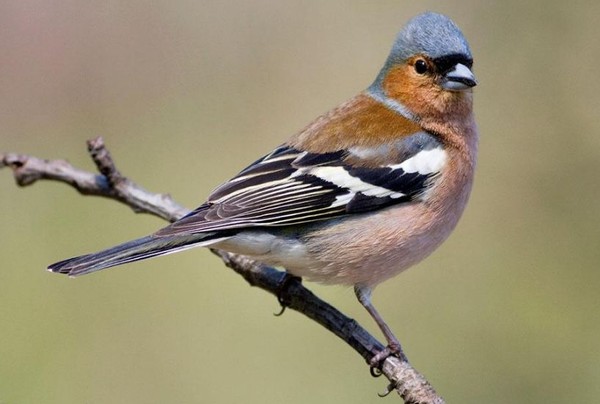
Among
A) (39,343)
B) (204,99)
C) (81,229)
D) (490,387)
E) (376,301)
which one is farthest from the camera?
(204,99)

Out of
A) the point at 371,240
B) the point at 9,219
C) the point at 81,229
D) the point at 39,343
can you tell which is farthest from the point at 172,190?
the point at 371,240

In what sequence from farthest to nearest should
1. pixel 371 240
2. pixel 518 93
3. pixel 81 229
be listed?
pixel 518 93 → pixel 81 229 → pixel 371 240

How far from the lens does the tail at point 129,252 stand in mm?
3230

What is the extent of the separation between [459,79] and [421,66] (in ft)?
0.76

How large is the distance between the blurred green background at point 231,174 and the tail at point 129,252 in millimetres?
1657

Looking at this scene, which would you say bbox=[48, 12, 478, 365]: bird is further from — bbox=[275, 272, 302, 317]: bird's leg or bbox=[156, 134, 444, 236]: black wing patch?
bbox=[275, 272, 302, 317]: bird's leg

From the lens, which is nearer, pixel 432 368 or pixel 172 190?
pixel 432 368

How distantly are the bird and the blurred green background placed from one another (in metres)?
1.37

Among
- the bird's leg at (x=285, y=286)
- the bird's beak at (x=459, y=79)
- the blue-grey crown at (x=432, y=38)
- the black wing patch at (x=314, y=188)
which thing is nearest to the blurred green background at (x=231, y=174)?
the bird's leg at (x=285, y=286)

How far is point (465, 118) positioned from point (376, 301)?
170cm

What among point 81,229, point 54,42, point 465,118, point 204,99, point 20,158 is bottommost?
point 465,118

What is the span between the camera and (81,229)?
586cm

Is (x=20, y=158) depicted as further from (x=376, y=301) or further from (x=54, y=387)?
(x=376, y=301)

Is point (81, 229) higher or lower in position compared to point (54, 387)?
higher
